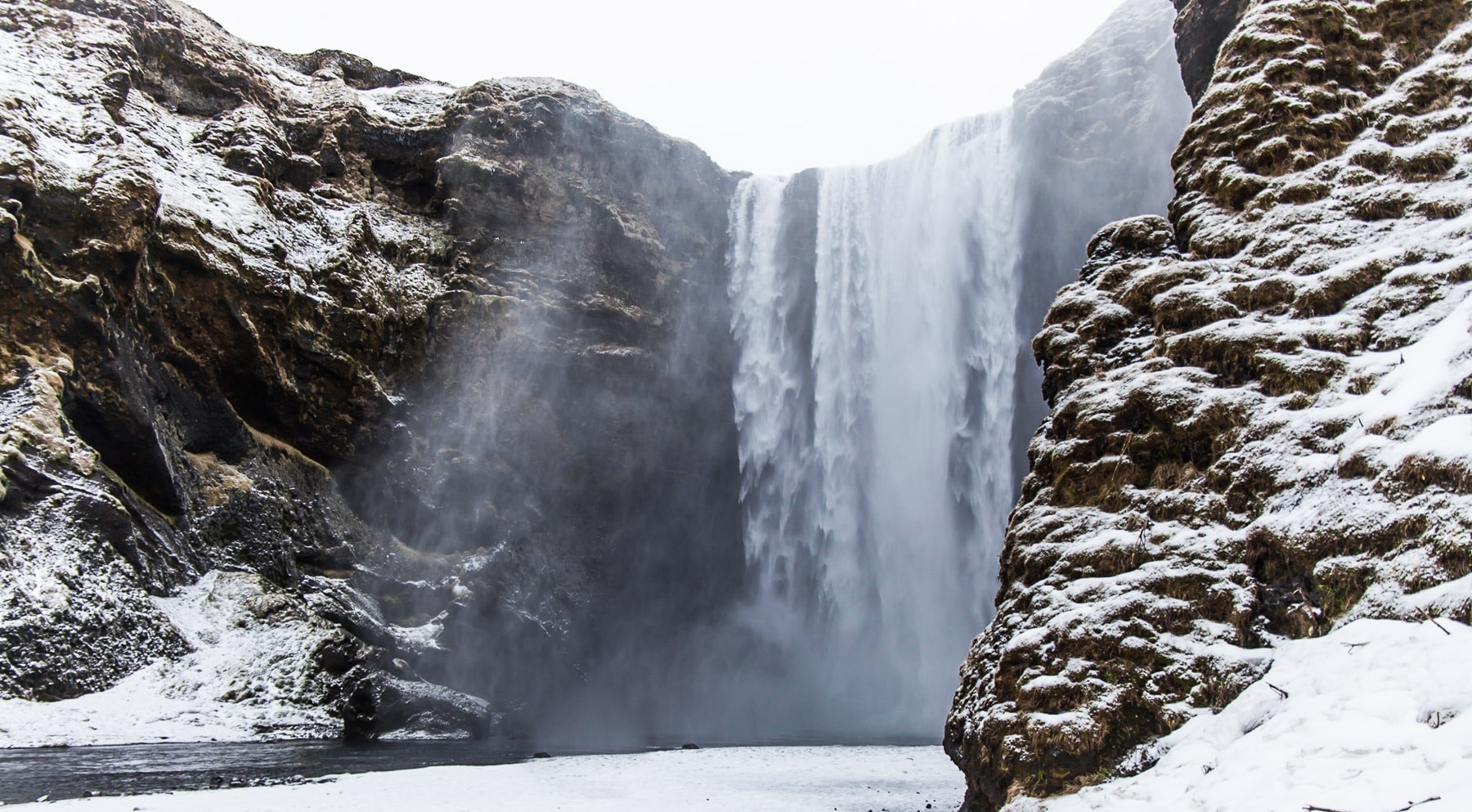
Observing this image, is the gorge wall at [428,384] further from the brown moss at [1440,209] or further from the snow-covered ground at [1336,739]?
the brown moss at [1440,209]

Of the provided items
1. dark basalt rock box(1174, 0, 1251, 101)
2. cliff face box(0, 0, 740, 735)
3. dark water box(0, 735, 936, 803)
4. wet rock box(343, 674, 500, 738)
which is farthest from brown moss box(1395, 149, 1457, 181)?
cliff face box(0, 0, 740, 735)

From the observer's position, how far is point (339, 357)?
26359 mm

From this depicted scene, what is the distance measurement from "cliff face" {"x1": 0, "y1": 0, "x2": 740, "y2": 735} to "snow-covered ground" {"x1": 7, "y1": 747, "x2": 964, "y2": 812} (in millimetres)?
9153

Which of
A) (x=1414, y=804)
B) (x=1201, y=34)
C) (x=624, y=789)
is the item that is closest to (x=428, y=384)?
(x=624, y=789)

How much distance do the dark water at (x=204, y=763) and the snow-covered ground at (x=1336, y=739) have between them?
1093cm

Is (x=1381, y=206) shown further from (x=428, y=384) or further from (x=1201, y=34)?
(x=428, y=384)

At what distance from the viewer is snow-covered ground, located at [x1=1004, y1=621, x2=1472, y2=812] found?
4227 mm

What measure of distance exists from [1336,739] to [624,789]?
9.63 metres

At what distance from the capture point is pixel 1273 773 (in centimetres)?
499

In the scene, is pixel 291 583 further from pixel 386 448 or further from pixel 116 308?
pixel 116 308

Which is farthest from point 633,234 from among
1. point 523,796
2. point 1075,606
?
point 1075,606

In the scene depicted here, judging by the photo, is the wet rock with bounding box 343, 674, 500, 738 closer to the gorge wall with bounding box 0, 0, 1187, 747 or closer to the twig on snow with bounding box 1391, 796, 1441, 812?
the gorge wall with bounding box 0, 0, 1187, 747

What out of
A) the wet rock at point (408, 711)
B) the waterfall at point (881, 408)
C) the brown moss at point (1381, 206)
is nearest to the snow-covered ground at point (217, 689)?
the wet rock at point (408, 711)

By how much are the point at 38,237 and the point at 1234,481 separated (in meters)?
24.6
